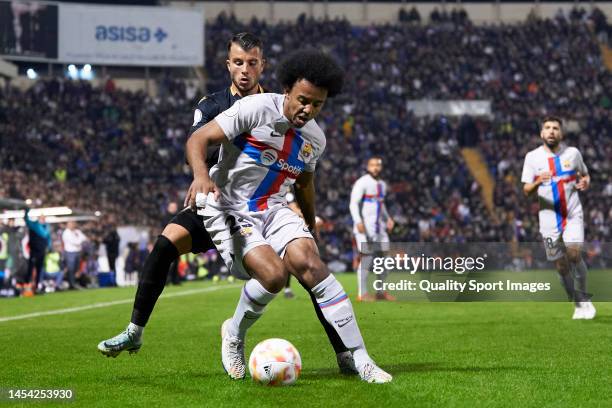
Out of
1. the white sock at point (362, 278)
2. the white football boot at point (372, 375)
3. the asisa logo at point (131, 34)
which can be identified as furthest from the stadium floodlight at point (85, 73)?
the white football boot at point (372, 375)

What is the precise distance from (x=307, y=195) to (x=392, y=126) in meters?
36.9

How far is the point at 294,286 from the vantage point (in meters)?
23.6

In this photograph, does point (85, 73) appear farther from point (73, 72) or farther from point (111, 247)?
point (111, 247)

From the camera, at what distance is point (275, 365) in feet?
20.6

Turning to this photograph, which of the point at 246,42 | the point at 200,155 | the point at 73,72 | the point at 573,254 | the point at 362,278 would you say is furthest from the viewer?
the point at 73,72

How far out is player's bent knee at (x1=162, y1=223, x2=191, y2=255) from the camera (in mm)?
7109

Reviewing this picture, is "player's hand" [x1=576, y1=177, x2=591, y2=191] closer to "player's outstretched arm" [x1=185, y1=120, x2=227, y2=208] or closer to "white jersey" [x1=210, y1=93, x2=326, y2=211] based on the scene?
"white jersey" [x1=210, y1=93, x2=326, y2=211]

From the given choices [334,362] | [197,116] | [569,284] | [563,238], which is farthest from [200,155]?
[569,284]

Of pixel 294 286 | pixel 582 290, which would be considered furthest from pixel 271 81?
pixel 582 290

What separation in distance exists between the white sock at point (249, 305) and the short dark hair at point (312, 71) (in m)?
1.34

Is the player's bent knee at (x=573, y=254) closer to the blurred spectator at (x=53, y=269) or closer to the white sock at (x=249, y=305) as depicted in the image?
the white sock at (x=249, y=305)

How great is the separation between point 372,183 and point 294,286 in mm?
6470

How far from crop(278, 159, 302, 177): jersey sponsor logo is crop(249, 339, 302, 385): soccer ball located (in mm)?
1162

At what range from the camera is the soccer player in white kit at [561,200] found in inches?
491
